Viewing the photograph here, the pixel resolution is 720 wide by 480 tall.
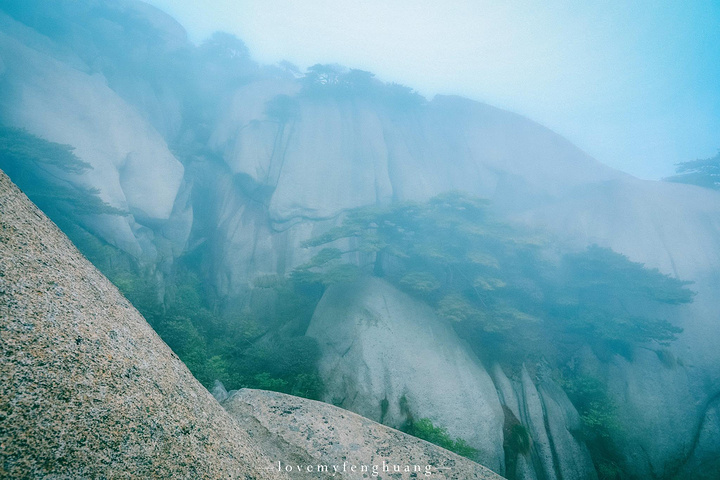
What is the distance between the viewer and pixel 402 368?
1029 centimetres

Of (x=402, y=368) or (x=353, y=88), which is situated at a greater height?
(x=353, y=88)

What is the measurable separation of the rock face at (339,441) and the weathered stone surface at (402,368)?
6.05 m

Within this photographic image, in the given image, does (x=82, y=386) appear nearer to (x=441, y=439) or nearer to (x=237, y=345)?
(x=441, y=439)

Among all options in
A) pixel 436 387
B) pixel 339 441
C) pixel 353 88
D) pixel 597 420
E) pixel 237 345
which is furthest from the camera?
pixel 353 88

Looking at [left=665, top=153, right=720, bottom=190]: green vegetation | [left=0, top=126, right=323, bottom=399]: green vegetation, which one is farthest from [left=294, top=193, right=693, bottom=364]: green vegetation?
[left=665, top=153, right=720, bottom=190]: green vegetation

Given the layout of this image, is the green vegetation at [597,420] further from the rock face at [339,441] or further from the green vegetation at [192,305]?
the green vegetation at [192,305]

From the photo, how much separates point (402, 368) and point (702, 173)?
29779 mm

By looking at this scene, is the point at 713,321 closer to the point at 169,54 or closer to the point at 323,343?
the point at 323,343

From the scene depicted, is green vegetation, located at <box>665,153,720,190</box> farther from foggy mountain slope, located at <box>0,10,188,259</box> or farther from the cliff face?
foggy mountain slope, located at <box>0,10,188,259</box>

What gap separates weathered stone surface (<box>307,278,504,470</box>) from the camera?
9.20m

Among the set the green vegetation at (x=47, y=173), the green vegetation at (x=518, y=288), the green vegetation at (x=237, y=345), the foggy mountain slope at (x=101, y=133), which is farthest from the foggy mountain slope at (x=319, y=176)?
the green vegetation at (x=237, y=345)

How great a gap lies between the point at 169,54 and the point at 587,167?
43.5m

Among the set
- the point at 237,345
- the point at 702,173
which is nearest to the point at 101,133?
the point at 237,345

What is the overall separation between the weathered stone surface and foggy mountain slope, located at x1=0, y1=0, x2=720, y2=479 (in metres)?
0.18
